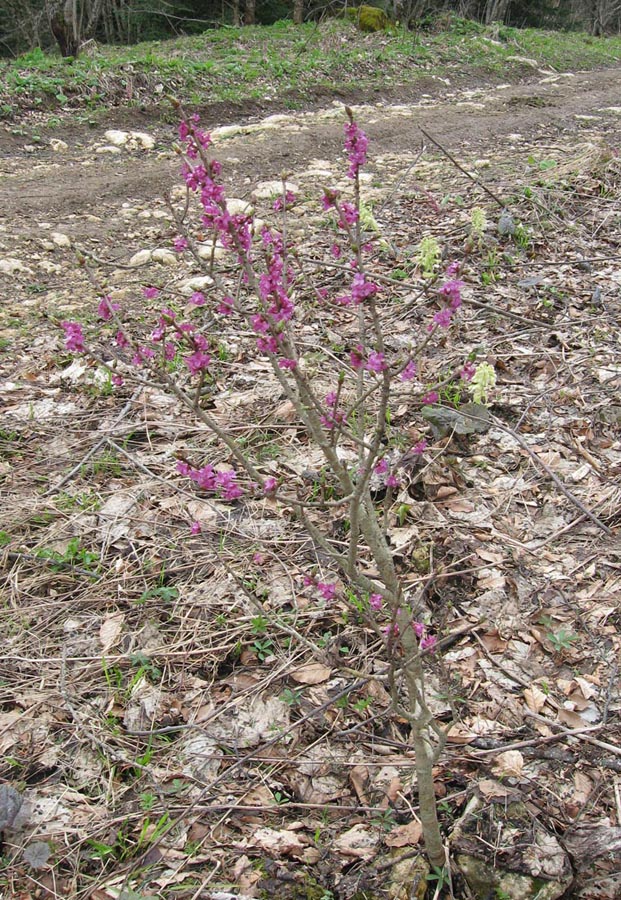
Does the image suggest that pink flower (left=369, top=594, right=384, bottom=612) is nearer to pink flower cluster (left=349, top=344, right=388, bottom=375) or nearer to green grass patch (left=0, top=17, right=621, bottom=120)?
pink flower cluster (left=349, top=344, right=388, bottom=375)

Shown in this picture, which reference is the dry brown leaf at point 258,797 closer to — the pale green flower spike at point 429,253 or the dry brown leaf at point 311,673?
the dry brown leaf at point 311,673

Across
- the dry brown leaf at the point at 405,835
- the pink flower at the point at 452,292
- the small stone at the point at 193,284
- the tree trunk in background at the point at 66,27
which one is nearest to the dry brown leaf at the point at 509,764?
the dry brown leaf at the point at 405,835

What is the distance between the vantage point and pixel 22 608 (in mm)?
2539

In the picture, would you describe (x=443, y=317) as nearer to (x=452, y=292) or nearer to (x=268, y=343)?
(x=452, y=292)

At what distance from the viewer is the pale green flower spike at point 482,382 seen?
3.21 metres

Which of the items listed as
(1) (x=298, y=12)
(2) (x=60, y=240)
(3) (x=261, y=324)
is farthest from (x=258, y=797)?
(1) (x=298, y=12)

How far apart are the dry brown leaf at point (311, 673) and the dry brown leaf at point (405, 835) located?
54cm

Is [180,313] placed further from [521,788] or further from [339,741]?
[521,788]

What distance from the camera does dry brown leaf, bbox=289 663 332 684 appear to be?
7.54 feet

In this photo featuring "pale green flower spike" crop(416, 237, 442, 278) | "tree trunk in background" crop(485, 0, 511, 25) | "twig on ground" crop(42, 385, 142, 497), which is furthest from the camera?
"tree trunk in background" crop(485, 0, 511, 25)

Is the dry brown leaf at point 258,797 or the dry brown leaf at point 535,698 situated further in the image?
the dry brown leaf at point 535,698

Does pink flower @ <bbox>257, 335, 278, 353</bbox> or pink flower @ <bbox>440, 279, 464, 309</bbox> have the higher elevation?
pink flower @ <bbox>440, 279, 464, 309</bbox>

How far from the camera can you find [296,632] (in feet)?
6.75


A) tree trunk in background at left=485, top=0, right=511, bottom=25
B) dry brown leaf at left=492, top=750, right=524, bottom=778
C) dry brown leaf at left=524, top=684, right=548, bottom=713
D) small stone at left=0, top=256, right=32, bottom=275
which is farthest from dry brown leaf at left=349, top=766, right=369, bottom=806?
tree trunk in background at left=485, top=0, right=511, bottom=25
